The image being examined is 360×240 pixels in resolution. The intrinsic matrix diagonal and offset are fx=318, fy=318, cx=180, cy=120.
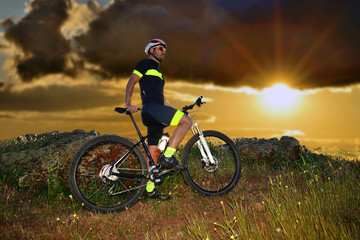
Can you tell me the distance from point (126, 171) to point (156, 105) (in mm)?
1427

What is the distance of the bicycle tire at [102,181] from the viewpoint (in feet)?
17.5

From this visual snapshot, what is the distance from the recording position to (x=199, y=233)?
12.4ft

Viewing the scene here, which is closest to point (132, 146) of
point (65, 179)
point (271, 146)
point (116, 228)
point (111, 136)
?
point (111, 136)

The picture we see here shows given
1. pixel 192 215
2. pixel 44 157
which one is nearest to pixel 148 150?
pixel 192 215

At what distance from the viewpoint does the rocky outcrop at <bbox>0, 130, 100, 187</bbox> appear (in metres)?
6.61

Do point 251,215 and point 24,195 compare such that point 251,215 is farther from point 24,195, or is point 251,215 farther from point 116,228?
point 24,195

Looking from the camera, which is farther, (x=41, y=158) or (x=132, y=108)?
(x=41, y=158)

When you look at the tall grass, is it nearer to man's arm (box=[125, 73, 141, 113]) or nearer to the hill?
the hill

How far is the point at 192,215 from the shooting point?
205 inches

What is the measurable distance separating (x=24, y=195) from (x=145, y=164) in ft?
8.85

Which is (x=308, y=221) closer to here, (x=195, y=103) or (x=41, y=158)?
(x=195, y=103)

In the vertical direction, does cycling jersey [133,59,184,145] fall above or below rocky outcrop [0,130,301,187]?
above

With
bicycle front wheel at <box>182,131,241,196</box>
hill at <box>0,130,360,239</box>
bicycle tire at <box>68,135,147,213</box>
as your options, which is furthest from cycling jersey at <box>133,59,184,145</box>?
hill at <box>0,130,360,239</box>

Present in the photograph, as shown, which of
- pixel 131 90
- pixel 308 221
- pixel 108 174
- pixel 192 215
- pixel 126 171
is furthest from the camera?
pixel 126 171
